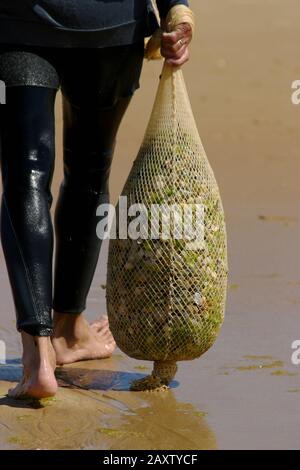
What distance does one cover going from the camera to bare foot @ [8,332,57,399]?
12.9ft

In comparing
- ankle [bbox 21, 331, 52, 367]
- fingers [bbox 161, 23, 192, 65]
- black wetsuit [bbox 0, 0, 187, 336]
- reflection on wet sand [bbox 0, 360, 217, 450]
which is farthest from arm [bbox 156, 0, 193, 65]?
reflection on wet sand [bbox 0, 360, 217, 450]

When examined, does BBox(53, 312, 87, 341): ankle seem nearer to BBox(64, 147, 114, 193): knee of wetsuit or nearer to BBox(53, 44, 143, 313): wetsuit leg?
BBox(53, 44, 143, 313): wetsuit leg

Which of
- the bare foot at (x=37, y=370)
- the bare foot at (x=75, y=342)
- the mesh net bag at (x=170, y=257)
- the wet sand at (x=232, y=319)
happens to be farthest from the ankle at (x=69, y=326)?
the bare foot at (x=37, y=370)

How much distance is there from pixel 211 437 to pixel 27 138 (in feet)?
3.57

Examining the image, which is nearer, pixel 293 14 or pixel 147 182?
pixel 147 182

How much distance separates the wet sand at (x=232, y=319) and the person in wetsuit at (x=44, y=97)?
0.75ft

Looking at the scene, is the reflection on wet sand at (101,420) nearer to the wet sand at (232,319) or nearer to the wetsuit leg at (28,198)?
the wet sand at (232,319)

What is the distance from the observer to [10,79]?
13.1ft

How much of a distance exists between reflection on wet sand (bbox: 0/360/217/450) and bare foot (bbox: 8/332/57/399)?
57 mm

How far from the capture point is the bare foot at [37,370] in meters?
3.94

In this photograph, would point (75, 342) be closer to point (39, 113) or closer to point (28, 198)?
point (28, 198)

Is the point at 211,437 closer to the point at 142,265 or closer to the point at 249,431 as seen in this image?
the point at 249,431

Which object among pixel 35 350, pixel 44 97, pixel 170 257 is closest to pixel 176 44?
pixel 44 97
